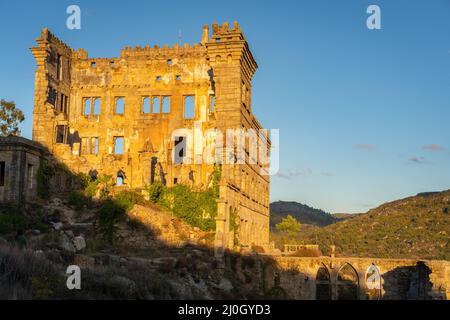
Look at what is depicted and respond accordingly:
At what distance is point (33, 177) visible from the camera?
1345 inches

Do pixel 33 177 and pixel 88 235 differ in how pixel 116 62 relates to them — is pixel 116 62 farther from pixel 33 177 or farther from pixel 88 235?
pixel 88 235

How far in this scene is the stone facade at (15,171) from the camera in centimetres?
3194

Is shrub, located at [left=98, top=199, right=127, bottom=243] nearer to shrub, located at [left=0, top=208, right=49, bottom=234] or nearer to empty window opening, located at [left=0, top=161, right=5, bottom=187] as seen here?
shrub, located at [left=0, top=208, right=49, bottom=234]

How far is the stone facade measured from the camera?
3194 cm

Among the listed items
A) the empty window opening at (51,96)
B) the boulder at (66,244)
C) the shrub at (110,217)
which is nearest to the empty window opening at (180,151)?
the shrub at (110,217)

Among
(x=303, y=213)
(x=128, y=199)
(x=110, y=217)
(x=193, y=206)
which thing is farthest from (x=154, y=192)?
(x=303, y=213)

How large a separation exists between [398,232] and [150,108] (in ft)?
136

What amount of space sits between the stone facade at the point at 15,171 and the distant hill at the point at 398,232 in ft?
134

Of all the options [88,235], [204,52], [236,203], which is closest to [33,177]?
[88,235]

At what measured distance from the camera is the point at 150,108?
4238cm

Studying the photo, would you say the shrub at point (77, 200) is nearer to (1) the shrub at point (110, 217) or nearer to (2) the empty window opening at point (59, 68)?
(1) the shrub at point (110, 217)

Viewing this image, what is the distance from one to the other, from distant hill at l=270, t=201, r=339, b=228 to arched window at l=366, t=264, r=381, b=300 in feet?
244

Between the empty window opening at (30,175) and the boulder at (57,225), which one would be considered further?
the empty window opening at (30,175)
